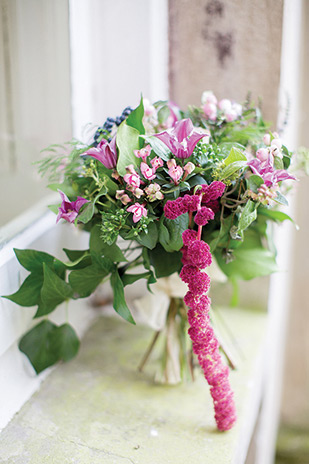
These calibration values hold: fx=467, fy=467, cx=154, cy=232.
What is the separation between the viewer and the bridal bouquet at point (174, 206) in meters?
0.72

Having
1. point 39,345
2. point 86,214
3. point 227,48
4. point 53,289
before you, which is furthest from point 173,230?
point 227,48

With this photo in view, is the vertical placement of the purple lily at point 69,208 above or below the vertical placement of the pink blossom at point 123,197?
below

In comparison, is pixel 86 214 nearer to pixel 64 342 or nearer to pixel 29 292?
pixel 29 292

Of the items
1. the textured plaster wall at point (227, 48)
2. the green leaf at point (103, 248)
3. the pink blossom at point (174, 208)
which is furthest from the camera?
→ the textured plaster wall at point (227, 48)

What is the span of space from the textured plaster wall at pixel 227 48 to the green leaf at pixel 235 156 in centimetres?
42

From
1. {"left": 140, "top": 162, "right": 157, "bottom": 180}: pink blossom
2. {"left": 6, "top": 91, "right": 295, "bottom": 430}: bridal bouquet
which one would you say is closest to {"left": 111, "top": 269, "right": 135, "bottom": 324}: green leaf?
{"left": 6, "top": 91, "right": 295, "bottom": 430}: bridal bouquet

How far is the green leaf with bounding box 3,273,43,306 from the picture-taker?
33.7 inches

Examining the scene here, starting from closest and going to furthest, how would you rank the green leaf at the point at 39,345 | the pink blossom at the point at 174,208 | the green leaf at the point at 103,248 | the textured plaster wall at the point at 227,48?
the pink blossom at the point at 174,208 → the green leaf at the point at 103,248 → the green leaf at the point at 39,345 → the textured plaster wall at the point at 227,48

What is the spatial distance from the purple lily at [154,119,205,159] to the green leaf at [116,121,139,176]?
54 millimetres

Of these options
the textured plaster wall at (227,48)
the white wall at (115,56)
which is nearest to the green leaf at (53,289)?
the white wall at (115,56)

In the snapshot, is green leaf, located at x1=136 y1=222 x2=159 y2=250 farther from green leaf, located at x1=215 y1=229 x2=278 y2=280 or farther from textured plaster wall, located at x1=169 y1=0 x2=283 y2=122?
textured plaster wall, located at x1=169 y1=0 x2=283 y2=122

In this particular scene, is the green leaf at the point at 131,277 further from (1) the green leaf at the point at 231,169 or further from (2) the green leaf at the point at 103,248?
(1) the green leaf at the point at 231,169

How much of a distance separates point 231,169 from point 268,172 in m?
0.06

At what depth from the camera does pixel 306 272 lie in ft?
4.95
